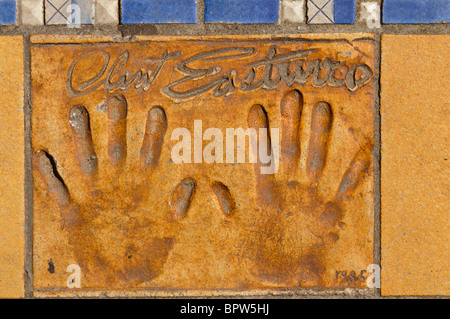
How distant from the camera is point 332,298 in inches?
50.4

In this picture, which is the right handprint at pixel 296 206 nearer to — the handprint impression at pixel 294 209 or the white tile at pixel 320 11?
the handprint impression at pixel 294 209

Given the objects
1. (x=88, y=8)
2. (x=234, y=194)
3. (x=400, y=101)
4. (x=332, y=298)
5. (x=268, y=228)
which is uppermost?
(x=88, y=8)

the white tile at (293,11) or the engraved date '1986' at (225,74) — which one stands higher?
the white tile at (293,11)

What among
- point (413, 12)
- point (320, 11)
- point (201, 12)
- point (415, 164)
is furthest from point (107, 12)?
point (415, 164)

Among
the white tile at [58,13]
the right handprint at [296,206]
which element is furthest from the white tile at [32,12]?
the right handprint at [296,206]

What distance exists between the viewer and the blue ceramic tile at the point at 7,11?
1259 millimetres

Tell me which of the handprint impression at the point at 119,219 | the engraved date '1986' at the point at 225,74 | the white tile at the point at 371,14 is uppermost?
the white tile at the point at 371,14

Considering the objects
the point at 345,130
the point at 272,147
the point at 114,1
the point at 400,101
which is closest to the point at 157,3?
the point at 114,1

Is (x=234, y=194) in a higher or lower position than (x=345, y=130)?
lower

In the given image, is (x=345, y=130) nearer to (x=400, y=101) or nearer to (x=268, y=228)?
(x=400, y=101)

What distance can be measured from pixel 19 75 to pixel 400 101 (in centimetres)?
123

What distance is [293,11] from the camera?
1.25 meters

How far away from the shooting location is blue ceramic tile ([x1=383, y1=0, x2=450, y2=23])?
125 centimetres

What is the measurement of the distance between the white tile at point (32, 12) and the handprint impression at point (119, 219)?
34 centimetres
